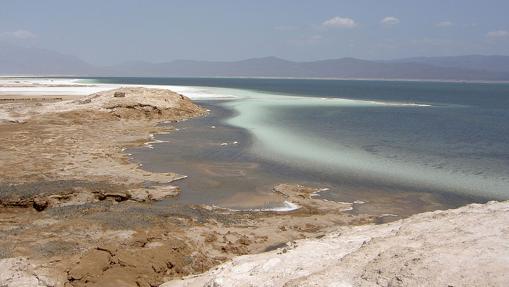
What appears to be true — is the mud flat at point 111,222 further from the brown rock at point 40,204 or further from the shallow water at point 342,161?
the shallow water at point 342,161

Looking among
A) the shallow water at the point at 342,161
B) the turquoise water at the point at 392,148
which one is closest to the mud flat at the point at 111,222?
the shallow water at the point at 342,161

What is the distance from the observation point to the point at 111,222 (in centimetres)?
1139

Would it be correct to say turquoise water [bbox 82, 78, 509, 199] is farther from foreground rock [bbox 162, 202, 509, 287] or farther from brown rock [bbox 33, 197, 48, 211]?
brown rock [bbox 33, 197, 48, 211]

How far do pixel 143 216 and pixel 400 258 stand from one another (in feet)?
24.0

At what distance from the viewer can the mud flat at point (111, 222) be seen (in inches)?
355

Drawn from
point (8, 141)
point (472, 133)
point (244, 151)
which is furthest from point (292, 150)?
point (472, 133)

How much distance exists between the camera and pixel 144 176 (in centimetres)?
1769

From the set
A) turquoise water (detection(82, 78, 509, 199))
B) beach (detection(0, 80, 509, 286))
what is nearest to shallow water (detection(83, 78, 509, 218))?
turquoise water (detection(82, 78, 509, 199))

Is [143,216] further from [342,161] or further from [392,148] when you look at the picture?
[392,148]

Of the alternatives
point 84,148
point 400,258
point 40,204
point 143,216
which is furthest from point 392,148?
point 400,258

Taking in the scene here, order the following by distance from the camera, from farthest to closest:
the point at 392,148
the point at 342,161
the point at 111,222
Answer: the point at 392,148, the point at 342,161, the point at 111,222

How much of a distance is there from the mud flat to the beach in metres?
0.03

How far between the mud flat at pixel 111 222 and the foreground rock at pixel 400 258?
1.35 meters

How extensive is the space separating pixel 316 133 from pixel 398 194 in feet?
50.6
